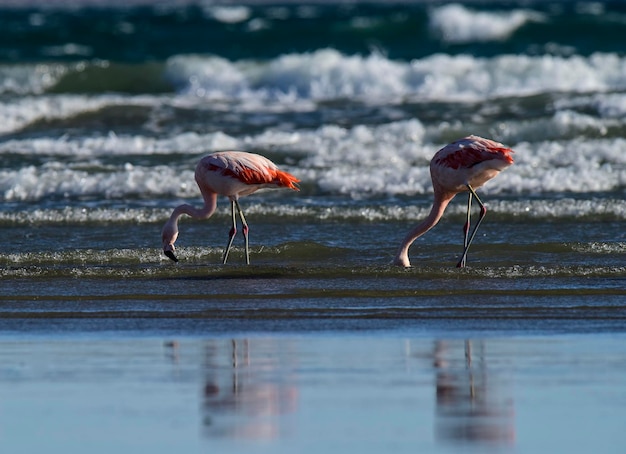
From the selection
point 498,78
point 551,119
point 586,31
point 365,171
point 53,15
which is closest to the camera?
point 365,171

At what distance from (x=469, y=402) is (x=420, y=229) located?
206 inches

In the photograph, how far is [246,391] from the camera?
665cm

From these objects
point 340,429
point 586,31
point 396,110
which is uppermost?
point 586,31

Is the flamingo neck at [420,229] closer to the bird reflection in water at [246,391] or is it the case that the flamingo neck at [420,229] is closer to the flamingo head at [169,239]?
the flamingo head at [169,239]

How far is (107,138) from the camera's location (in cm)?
1958

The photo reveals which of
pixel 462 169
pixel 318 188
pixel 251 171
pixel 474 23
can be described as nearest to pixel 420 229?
pixel 462 169

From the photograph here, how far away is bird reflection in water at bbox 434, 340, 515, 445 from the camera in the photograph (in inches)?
227

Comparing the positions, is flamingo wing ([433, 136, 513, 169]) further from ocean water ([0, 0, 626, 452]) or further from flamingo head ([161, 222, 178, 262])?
flamingo head ([161, 222, 178, 262])

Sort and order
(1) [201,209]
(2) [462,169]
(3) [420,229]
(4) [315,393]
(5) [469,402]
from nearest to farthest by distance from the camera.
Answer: (5) [469,402], (4) [315,393], (2) [462,169], (3) [420,229], (1) [201,209]

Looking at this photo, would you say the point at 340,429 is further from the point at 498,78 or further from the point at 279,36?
the point at 279,36

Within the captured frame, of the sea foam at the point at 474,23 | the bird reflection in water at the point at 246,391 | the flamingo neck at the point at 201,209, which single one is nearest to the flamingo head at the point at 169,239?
the flamingo neck at the point at 201,209

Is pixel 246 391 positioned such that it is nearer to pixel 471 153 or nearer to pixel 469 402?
pixel 469 402

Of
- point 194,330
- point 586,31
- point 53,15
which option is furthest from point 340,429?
point 53,15

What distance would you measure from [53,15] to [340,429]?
3488 cm
